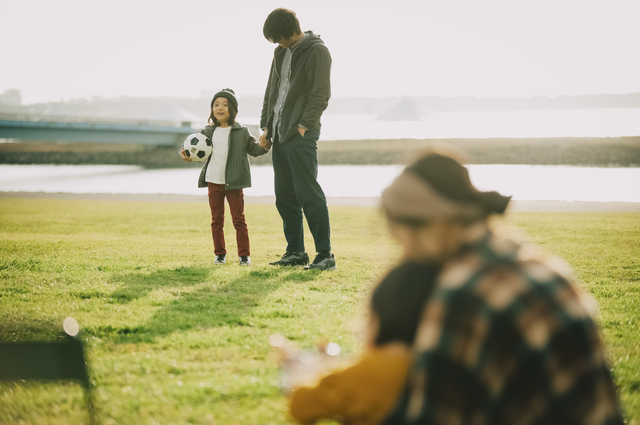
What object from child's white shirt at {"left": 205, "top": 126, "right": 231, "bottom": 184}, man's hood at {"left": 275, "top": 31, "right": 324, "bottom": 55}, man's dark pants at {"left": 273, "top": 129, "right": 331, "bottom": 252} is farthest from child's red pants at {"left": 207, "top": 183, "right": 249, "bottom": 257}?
man's hood at {"left": 275, "top": 31, "right": 324, "bottom": 55}

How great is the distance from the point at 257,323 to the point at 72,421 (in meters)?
1.61

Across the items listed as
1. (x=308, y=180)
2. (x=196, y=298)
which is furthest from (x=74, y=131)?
(x=196, y=298)

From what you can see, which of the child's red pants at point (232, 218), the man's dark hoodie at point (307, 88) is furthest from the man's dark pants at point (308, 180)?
the child's red pants at point (232, 218)

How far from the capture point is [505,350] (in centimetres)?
120

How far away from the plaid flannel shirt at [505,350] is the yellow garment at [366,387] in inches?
5.7

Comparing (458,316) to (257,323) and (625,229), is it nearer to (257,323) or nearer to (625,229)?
(257,323)

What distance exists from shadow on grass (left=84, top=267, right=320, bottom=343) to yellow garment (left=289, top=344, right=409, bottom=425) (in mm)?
2516

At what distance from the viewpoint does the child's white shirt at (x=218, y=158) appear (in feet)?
21.5

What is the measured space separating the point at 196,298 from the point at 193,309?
357 mm

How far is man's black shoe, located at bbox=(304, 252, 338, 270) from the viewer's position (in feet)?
19.7

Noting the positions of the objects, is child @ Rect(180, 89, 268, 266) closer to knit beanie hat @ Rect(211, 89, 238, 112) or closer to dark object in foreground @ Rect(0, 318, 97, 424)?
knit beanie hat @ Rect(211, 89, 238, 112)

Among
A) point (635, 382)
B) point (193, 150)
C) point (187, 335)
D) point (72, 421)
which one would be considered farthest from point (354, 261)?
point (72, 421)

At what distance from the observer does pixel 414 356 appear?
129cm

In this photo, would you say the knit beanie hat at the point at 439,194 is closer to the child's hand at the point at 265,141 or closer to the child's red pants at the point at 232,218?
the child's hand at the point at 265,141
